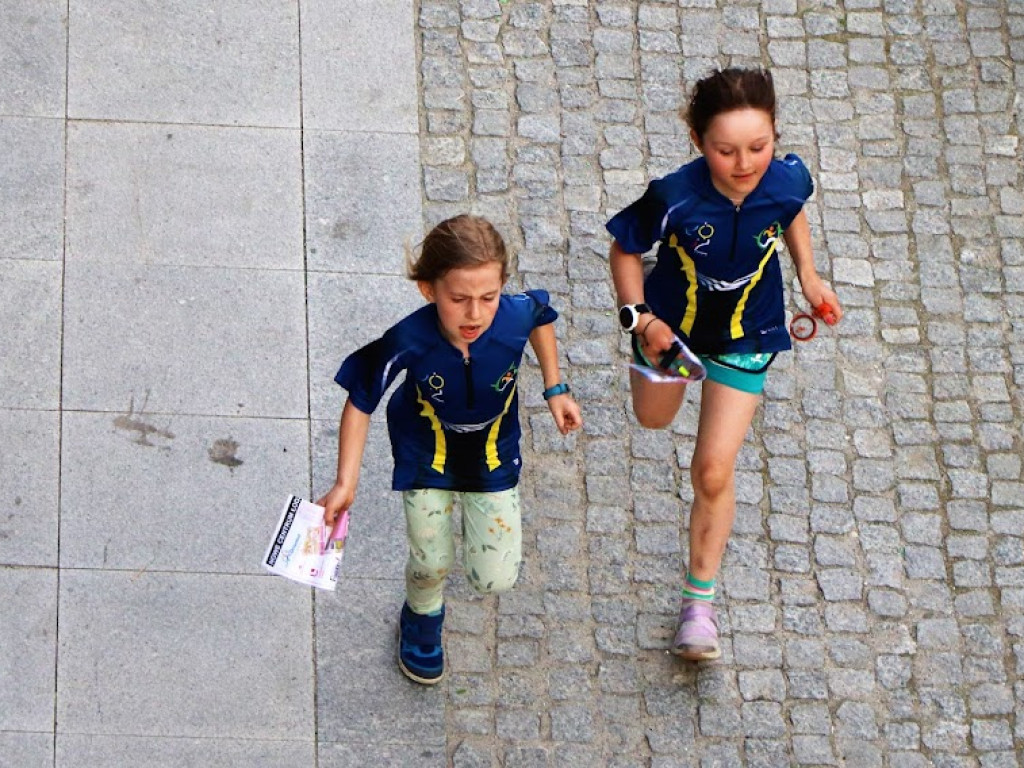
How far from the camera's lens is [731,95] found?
5363 mm

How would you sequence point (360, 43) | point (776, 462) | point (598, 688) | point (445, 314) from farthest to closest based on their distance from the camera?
point (360, 43), point (776, 462), point (598, 688), point (445, 314)

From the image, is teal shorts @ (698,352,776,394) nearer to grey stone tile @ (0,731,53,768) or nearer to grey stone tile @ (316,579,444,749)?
grey stone tile @ (316,579,444,749)

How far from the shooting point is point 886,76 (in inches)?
320

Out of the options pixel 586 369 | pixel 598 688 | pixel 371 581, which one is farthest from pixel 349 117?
pixel 598 688

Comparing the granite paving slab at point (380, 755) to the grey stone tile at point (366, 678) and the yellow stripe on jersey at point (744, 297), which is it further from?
the yellow stripe on jersey at point (744, 297)

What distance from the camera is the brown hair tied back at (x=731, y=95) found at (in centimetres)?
537

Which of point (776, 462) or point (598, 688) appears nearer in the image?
point (598, 688)

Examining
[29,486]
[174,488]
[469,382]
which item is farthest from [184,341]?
[469,382]

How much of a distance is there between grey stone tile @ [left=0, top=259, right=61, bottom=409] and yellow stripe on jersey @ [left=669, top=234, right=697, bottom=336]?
254cm

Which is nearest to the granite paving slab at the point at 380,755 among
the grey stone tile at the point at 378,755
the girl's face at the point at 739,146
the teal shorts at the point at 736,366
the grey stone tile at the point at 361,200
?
the grey stone tile at the point at 378,755

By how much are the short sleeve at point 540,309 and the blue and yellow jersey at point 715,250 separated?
0.46 m

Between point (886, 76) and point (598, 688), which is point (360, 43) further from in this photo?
point (598, 688)

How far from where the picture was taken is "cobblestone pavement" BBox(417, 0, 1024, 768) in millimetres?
6203

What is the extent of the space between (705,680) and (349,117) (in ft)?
10.2
